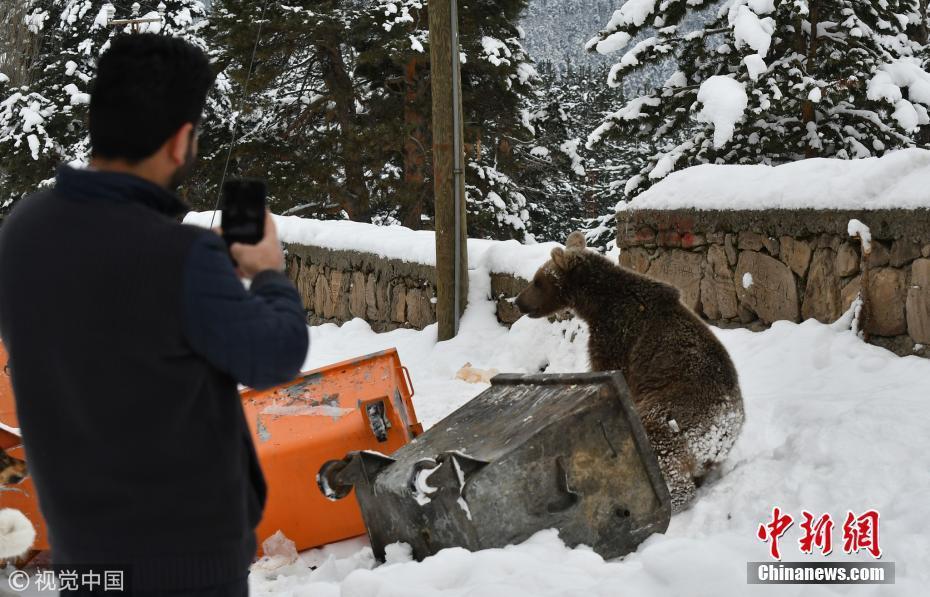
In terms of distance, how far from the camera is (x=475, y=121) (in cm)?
1938

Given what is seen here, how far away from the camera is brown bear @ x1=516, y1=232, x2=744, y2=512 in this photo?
4.63 meters

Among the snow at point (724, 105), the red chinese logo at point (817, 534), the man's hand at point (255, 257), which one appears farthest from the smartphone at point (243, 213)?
the snow at point (724, 105)

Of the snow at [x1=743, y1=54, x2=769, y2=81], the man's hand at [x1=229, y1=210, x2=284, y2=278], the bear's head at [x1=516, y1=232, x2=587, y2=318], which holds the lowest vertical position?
the bear's head at [x1=516, y1=232, x2=587, y2=318]

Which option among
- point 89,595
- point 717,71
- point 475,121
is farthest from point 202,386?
point 475,121

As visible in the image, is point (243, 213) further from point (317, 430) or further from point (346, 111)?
point (346, 111)

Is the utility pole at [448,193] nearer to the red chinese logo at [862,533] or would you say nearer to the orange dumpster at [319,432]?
the orange dumpster at [319,432]

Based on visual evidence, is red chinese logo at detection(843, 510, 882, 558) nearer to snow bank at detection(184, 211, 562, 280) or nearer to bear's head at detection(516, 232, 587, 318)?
bear's head at detection(516, 232, 587, 318)

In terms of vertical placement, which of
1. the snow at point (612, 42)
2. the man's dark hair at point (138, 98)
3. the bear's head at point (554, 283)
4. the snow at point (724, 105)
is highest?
the snow at point (612, 42)

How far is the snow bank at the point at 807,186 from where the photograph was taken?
6.02 meters

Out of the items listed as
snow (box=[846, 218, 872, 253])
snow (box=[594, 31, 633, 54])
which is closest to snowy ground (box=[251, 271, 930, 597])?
snow (box=[846, 218, 872, 253])

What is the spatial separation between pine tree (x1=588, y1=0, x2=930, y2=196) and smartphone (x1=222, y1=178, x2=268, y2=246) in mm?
9876

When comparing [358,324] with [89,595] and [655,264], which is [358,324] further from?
[89,595]

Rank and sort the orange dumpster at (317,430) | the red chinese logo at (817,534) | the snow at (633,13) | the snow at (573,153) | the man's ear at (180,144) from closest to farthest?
the man's ear at (180,144)
the red chinese logo at (817,534)
the orange dumpster at (317,430)
the snow at (633,13)
the snow at (573,153)

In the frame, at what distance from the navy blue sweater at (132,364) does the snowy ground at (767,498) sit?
1.52m
